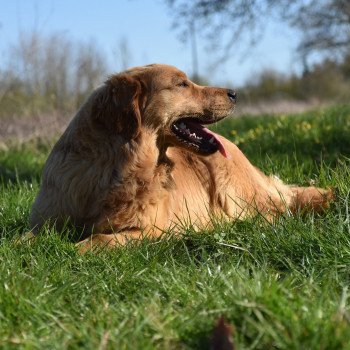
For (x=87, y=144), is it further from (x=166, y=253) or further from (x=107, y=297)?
(x=107, y=297)

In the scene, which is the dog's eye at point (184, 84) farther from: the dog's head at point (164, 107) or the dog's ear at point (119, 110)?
the dog's ear at point (119, 110)

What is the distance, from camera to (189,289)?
2.91 meters

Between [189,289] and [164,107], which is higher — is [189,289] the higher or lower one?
the lower one

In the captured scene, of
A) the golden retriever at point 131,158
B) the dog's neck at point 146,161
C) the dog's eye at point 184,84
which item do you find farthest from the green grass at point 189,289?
the dog's eye at point 184,84

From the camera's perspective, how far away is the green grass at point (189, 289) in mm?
2324

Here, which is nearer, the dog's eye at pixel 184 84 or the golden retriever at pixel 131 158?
the golden retriever at pixel 131 158

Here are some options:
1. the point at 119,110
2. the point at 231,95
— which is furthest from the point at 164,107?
the point at 231,95

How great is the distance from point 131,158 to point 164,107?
51cm

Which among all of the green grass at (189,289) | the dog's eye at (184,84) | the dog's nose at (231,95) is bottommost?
the green grass at (189,289)

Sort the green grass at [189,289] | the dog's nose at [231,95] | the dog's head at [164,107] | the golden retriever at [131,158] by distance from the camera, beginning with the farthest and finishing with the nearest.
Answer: the dog's nose at [231,95] → the dog's head at [164,107] → the golden retriever at [131,158] → the green grass at [189,289]

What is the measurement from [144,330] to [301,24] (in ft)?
56.0

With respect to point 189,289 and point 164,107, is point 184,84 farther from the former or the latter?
point 189,289

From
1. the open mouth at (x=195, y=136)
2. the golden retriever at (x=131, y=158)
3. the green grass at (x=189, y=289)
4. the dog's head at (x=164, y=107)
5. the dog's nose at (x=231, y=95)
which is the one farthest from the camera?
the dog's nose at (x=231, y=95)

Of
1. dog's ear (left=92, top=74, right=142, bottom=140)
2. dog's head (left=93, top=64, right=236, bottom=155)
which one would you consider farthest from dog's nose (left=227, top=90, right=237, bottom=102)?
dog's ear (left=92, top=74, right=142, bottom=140)
